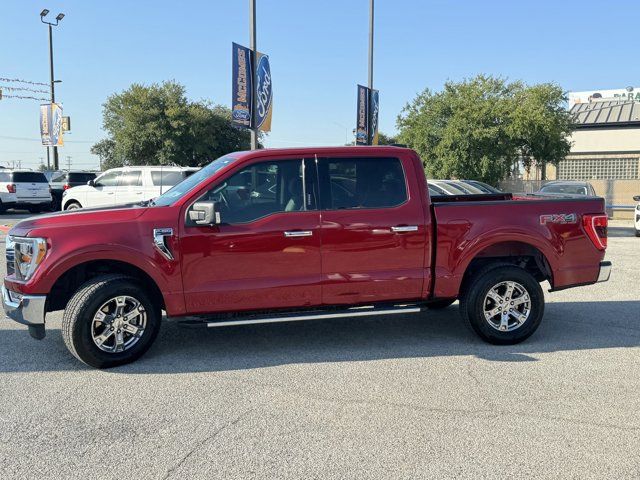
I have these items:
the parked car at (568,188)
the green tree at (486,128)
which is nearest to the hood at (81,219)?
the parked car at (568,188)

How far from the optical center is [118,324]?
202 inches

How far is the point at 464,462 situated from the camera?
347cm

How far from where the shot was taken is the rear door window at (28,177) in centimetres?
2333

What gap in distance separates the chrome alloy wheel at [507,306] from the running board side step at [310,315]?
73 cm

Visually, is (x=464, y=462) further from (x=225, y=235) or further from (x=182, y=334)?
(x=182, y=334)

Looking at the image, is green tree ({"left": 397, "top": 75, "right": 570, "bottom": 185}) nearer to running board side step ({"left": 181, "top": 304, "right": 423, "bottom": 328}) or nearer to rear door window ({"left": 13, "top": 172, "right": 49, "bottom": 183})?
rear door window ({"left": 13, "top": 172, "right": 49, "bottom": 183})

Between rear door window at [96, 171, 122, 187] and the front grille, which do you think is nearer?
the front grille

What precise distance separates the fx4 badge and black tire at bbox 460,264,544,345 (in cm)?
55

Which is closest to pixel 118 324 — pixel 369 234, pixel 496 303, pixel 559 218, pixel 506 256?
pixel 369 234

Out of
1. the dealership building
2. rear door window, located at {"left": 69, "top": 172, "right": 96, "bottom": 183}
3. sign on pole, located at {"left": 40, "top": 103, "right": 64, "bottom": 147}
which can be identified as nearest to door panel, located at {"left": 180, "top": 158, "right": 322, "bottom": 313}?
rear door window, located at {"left": 69, "top": 172, "right": 96, "bottom": 183}

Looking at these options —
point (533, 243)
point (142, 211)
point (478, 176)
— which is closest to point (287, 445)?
point (142, 211)

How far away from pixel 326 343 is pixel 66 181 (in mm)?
23645

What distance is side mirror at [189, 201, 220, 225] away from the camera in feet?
16.5

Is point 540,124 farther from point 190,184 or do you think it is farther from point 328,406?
point 328,406
